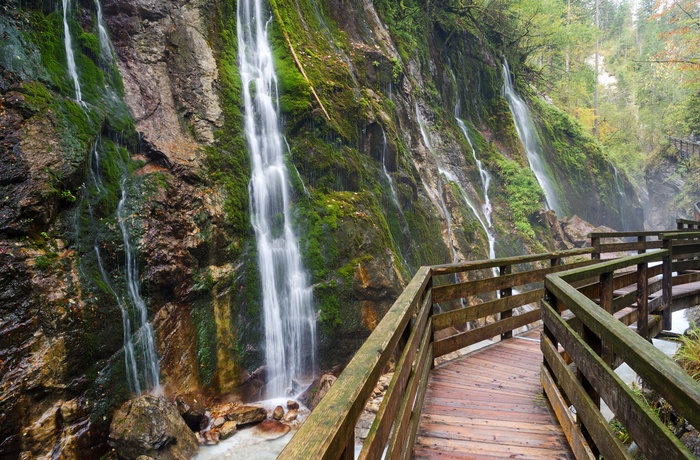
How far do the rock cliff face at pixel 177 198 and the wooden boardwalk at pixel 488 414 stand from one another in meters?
4.24

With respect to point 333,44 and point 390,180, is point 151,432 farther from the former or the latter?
point 333,44

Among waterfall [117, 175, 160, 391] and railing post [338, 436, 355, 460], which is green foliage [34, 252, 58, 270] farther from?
railing post [338, 436, 355, 460]

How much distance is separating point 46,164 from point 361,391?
7.45 meters

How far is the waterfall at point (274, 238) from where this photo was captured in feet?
26.9

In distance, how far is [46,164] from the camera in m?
6.44

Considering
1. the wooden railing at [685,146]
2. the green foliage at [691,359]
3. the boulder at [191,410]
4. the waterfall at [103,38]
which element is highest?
the waterfall at [103,38]

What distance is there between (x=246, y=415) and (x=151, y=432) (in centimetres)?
159

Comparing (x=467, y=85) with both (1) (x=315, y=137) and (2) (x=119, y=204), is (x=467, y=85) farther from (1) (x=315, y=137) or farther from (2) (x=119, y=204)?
(2) (x=119, y=204)

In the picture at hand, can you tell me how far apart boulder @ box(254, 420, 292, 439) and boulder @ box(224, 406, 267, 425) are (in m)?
0.12

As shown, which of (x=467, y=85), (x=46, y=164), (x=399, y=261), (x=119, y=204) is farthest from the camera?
(x=467, y=85)

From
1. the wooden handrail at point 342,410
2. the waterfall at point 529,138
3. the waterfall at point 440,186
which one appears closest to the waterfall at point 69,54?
the wooden handrail at point 342,410

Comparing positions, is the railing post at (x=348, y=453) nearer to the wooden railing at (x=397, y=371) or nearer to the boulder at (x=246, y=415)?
the wooden railing at (x=397, y=371)

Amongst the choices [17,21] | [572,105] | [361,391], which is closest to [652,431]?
[361,391]

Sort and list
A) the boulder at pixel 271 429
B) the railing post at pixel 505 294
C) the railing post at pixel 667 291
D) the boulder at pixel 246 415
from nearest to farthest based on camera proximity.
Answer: the railing post at pixel 505 294
the railing post at pixel 667 291
the boulder at pixel 271 429
the boulder at pixel 246 415
